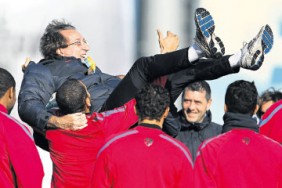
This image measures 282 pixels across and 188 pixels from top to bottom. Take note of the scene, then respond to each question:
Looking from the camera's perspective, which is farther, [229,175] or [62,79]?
[62,79]

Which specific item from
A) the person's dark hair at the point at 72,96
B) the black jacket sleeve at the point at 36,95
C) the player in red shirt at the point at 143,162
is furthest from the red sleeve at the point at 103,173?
the black jacket sleeve at the point at 36,95

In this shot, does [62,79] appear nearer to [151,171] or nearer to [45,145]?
[45,145]

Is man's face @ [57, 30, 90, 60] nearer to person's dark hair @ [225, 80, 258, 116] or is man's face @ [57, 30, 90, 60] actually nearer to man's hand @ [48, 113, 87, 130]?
man's hand @ [48, 113, 87, 130]

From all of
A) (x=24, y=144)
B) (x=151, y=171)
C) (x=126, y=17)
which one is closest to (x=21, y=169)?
(x=24, y=144)

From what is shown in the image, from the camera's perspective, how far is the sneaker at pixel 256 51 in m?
4.58

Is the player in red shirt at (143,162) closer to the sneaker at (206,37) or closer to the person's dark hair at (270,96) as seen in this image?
the sneaker at (206,37)

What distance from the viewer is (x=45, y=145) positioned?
4.95m

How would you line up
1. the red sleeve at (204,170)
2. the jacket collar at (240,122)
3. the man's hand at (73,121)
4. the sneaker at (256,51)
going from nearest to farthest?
the red sleeve at (204,170) → the jacket collar at (240,122) → the man's hand at (73,121) → the sneaker at (256,51)

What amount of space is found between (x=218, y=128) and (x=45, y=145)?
40.4 inches

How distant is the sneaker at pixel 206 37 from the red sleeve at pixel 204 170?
697 mm

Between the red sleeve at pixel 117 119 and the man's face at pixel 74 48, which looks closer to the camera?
the red sleeve at pixel 117 119

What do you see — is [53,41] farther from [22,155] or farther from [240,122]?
[240,122]

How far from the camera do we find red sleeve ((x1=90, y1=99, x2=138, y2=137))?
4.45m

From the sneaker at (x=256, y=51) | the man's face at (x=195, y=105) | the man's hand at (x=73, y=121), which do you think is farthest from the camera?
the man's face at (x=195, y=105)
